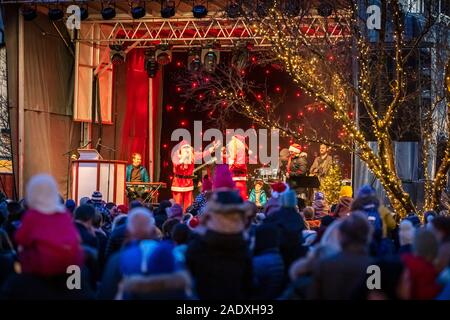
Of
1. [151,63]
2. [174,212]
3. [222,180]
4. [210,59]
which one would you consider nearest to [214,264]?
[174,212]

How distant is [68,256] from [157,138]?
22.4m

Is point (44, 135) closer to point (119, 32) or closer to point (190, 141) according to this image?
point (119, 32)

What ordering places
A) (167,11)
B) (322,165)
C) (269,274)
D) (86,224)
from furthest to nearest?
(322,165) < (167,11) < (86,224) < (269,274)

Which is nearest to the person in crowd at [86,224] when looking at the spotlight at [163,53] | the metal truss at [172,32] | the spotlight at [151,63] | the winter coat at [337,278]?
the winter coat at [337,278]

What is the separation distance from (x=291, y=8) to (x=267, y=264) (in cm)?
1080

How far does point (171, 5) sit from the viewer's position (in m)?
21.5

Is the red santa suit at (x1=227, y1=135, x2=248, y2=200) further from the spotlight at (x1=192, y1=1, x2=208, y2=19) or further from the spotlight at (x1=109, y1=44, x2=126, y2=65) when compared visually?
the spotlight at (x1=192, y1=1, x2=208, y2=19)

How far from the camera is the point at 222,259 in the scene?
6.01 metres

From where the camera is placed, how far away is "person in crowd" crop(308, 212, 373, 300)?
5.29 metres

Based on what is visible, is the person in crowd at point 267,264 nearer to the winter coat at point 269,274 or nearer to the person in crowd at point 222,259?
the winter coat at point 269,274

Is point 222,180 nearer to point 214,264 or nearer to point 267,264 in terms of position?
point 267,264

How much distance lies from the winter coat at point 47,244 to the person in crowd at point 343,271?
1.45 m
